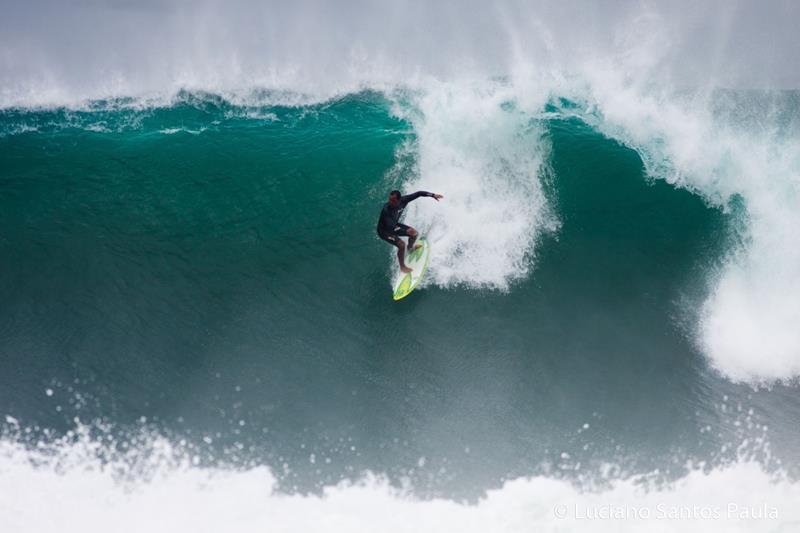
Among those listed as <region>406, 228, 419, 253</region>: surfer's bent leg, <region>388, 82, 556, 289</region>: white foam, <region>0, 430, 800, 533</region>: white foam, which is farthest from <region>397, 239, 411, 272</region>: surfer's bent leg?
<region>0, 430, 800, 533</region>: white foam

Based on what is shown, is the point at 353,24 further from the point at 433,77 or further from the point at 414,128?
the point at 414,128

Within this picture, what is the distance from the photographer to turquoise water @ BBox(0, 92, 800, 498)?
5977 millimetres

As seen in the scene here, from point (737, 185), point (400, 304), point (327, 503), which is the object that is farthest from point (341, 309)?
point (737, 185)

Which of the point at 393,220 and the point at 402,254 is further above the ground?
the point at 393,220

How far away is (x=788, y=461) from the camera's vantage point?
19.3 ft

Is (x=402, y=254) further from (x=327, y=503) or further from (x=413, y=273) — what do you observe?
(x=327, y=503)

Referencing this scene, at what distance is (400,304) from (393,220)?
47.9 inches

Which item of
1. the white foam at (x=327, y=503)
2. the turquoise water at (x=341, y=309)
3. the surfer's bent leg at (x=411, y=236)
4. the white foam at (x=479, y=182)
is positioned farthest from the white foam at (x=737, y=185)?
the surfer's bent leg at (x=411, y=236)

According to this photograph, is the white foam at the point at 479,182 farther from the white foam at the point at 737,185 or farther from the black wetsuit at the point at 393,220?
the white foam at the point at 737,185

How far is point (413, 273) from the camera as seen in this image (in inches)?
293

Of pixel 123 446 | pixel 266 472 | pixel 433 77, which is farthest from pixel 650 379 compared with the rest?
pixel 433 77

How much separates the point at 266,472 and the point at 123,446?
162 centimetres

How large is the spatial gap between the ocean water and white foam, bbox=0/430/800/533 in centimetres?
3

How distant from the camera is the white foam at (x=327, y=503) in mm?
5180
